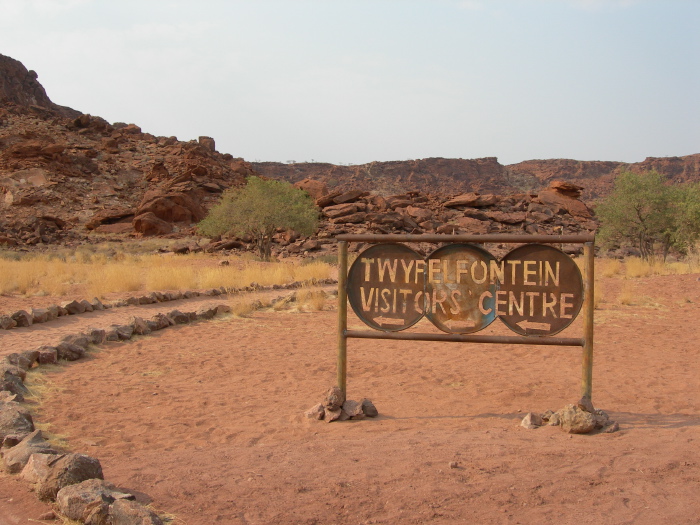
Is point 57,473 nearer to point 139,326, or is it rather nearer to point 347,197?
point 139,326

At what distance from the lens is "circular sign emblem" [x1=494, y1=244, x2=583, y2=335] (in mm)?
5285

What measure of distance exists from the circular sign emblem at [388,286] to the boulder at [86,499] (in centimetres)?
276

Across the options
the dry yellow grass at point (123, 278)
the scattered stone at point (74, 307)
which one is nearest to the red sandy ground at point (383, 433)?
the scattered stone at point (74, 307)

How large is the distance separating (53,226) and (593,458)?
38839 millimetres

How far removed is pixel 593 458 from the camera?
13.9 feet

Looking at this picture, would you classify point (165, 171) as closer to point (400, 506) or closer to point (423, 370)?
point (423, 370)

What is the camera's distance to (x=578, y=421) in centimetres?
493

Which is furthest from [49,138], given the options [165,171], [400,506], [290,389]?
[400,506]

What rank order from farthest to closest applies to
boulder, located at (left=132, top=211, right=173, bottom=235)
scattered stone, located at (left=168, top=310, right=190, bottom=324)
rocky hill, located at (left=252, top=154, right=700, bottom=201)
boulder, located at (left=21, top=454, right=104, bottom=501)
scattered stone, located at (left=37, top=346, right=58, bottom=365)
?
rocky hill, located at (left=252, top=154, right=700, bottom=201)
boulder, located at (left=132, top=211, right=173, bottom=235)
scattered stone, located at (left=168, top=310, right=190, bottom=324)
scattered stone, located at (left=37, top=346, right=58, bottom=365)
boulder, located at (left=21, top=454, right=104, bottom=501)

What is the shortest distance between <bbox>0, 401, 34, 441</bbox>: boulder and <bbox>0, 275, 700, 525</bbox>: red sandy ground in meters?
0.39

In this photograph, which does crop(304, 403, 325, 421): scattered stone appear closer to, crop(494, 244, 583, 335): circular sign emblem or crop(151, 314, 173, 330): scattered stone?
crop(494, 244, 583, 335): circular sign emblem

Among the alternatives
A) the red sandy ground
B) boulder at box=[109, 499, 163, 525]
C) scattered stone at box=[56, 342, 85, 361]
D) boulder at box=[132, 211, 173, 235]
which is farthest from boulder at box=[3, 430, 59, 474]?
boulder at box=[132, 211, 173, 235]

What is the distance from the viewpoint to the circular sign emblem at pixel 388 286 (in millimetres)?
5590

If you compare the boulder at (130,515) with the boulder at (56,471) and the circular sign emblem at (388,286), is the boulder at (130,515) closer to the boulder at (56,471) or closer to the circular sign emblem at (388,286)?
the boulder at (56,471)
